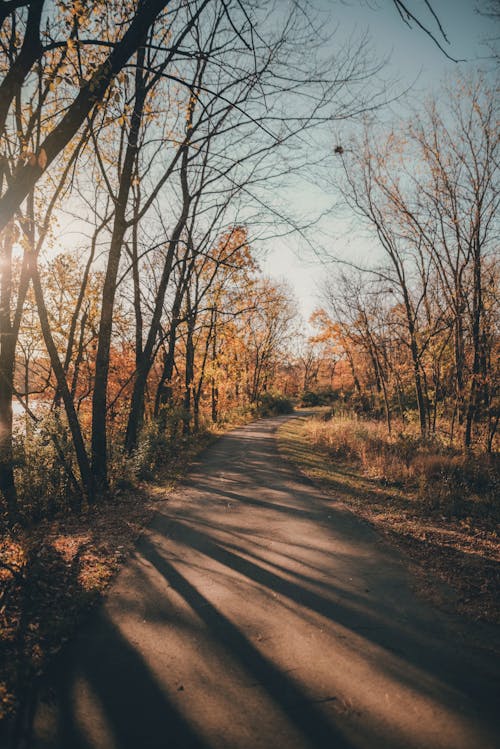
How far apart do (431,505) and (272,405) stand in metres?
29.5

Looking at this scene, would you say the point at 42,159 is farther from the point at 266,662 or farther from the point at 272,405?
the point at 272,405

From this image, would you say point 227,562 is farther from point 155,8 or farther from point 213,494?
point 155,8

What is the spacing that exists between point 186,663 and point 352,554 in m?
2.76

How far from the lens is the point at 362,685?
2.66 m

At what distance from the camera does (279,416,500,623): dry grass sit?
4051mm

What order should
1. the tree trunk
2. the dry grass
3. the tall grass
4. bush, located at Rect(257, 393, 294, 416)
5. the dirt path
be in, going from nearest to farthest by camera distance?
the dirt path → the dry grass → the tall grass → the tree trunk → bush, located at Rect(257, 393, 294, 416)

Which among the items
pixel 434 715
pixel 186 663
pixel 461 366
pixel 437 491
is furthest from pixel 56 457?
pixel 461 366

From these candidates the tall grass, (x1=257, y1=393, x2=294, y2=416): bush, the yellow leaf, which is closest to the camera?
the yellow leaf

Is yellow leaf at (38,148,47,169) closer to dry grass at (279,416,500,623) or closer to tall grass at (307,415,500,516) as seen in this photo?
dry grass at (279,416,500,623)

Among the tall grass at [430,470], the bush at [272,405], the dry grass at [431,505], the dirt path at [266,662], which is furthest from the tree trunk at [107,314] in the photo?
the bush at [272,405]

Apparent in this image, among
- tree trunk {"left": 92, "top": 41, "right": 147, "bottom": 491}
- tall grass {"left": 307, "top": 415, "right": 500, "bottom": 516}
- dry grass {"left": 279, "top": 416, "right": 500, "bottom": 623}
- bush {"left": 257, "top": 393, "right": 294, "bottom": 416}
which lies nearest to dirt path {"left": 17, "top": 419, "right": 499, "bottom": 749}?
dry grass {"left": 279, "top": 416, "right": 500, "bottom": 623}

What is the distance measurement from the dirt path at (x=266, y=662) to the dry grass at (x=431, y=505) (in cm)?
51

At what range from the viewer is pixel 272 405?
36219 millimetres

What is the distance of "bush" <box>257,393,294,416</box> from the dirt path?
28.5 meters
